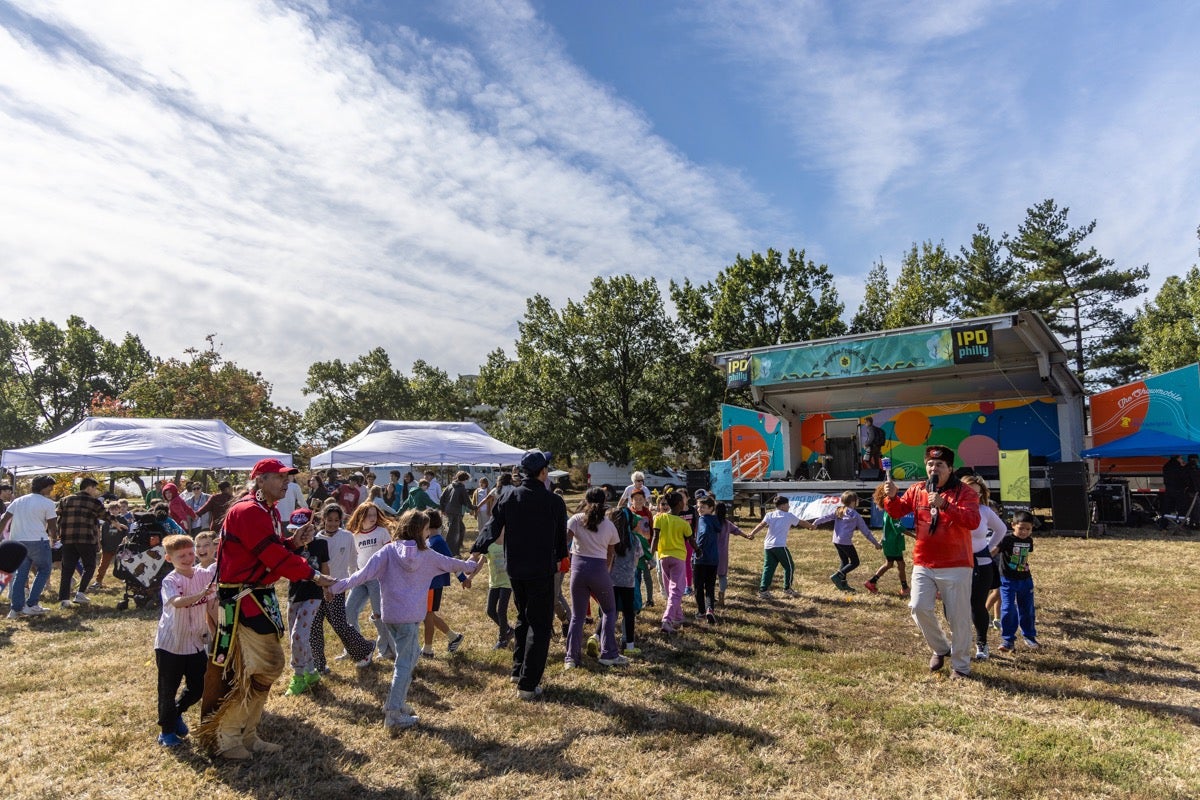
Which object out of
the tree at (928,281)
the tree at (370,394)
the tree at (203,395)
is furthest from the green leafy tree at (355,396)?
the tree at (928,281)

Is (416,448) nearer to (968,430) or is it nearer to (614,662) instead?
(614,662)

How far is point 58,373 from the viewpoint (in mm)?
52156

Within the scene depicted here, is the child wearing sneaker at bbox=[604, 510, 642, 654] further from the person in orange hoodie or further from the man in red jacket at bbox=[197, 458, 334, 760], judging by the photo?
the person in orange hoodie

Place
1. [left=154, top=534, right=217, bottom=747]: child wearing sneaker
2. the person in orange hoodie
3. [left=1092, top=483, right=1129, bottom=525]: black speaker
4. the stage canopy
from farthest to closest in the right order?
the stage canopy
[left=1092, top=483, right=1129, bottom=525]: black speaker
the person in orange hoodie
[left=154, top=534, right=217, bottom=747]: child wearing sneaker

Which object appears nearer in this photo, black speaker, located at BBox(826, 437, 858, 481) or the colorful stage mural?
the colorful stage mural

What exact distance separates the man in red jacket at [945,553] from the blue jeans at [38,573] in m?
10.0

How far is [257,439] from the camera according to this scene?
3809 centimetres

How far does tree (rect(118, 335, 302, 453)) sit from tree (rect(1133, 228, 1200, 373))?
43.4 meters

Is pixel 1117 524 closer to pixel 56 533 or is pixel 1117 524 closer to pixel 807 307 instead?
pixel 807 307

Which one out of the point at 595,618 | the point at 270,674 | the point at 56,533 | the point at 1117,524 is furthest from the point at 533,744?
the point at 1117,524

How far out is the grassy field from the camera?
12.7ft

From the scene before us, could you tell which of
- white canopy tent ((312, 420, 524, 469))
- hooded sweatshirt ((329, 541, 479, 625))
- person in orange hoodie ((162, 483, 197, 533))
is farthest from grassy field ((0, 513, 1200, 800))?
white canopy tent ((312, 420, 524, 469))

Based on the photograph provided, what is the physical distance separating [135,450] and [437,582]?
10.9 metres

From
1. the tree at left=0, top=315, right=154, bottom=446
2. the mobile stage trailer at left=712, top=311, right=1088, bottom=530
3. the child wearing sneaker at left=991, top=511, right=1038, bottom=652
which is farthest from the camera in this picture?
the tree at left=0, top=315, right=154, bottom=446
